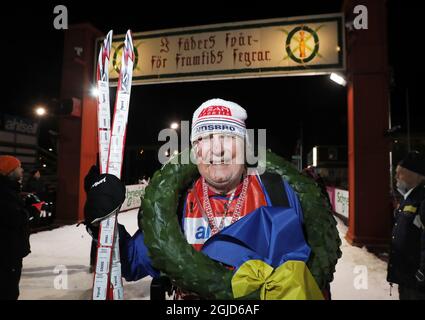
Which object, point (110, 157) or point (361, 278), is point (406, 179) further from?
point (110, 157)

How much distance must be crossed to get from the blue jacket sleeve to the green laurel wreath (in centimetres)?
26

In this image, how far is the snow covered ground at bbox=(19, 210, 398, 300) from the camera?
4.22 m

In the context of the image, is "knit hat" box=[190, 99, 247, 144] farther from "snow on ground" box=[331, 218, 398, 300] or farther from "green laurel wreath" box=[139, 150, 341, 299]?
"snow on ground" box=[331, 218, 398, 300]

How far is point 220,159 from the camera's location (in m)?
1.83

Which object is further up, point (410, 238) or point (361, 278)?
point (410, 238)

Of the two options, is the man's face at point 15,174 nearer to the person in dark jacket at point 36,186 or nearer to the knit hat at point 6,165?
the knit hat at point 6,165

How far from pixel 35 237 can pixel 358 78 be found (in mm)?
8692

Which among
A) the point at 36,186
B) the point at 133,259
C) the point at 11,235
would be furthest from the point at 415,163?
the point at 36,186

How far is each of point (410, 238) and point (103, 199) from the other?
2.91 metres

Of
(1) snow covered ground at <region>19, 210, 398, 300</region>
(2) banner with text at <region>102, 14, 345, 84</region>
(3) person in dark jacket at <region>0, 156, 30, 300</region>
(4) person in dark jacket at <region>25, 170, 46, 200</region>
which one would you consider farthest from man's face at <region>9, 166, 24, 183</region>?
(4) person in dark jacket at <region>25, 170, 46, 200</region>

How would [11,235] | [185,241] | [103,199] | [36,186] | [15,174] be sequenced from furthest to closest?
[36,186] < [15,174] < [11,235] < [103,199] < [185,241]

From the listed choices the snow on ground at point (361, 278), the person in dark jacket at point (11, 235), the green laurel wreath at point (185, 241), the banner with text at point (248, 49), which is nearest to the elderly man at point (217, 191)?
the green laurel wreath at point (185, 241)

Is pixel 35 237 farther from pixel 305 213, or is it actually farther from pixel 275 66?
pixel 305 213
